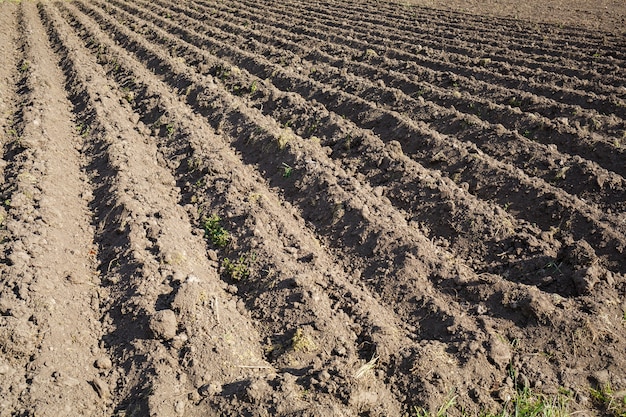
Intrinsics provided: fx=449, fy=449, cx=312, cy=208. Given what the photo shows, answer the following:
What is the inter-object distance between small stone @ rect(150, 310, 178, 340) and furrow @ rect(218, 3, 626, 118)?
275 inches

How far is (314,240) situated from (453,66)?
6.28 metres

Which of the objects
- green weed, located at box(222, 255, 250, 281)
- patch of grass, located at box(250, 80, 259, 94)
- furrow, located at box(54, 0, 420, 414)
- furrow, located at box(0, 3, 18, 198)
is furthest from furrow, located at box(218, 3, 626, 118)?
furrow, located at box(0, 3, 18, 198)

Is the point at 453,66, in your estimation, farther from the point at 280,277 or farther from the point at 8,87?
the point at 8,87

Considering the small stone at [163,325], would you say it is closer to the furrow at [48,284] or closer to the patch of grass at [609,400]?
the furrow at [48,284]

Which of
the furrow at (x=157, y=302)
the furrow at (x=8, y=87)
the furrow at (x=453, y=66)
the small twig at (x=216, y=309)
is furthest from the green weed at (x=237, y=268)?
the furrow at (x=453, y=66)

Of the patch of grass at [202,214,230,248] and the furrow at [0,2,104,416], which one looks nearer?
the furrow at [0,2,104,416]

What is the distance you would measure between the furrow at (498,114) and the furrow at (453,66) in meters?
0.58

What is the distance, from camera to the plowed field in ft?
10.5

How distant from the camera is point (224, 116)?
7.35 meters

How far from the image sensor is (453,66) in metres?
9.34

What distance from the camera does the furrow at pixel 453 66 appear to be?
293 inches

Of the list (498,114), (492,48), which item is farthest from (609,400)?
(492,48)

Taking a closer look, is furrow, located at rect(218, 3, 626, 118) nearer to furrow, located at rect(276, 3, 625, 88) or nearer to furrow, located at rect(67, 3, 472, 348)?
furrow, located at rect(276, 3, 625, 88)

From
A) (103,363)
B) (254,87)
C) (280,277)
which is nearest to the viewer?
(103,363)
